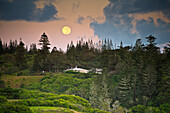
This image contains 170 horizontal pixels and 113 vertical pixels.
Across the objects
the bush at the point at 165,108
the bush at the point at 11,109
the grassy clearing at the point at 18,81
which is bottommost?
the bush at the point at 165,108

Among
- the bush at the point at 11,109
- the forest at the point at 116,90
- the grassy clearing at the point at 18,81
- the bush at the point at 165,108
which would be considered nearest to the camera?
the bush at the point at 11,109

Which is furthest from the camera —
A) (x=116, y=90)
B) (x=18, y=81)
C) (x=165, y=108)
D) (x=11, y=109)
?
(x=18, y=81)

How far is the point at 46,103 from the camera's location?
12.3 metres

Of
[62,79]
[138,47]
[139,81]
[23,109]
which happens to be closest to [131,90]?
[139,81]

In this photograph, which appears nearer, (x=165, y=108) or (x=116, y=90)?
(x=165, y=108)

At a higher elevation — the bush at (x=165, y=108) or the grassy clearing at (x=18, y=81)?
the grassy clearing at (x=18, y=81)

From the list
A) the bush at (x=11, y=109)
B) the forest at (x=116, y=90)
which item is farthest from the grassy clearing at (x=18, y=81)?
the bush at (x=11, y=109)

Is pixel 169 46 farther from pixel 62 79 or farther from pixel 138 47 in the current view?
pixel 62 79

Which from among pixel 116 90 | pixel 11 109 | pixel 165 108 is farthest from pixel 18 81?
pixel 11 109

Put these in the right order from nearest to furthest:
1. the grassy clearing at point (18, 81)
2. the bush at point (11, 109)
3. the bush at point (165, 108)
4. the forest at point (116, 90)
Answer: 1. the bush at point (11, 109)
2. the forest at point (116, 90)
3. the bush at point (165, 108)
4. the grassy clearing at point (18, 81)

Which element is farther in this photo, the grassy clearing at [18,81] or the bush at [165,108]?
the grassy clearing at [18,81]

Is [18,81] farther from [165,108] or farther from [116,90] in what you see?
[165,108]

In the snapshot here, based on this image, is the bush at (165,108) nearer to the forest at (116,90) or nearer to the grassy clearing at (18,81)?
the forest at (116,90)

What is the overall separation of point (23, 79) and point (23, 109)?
108ft
